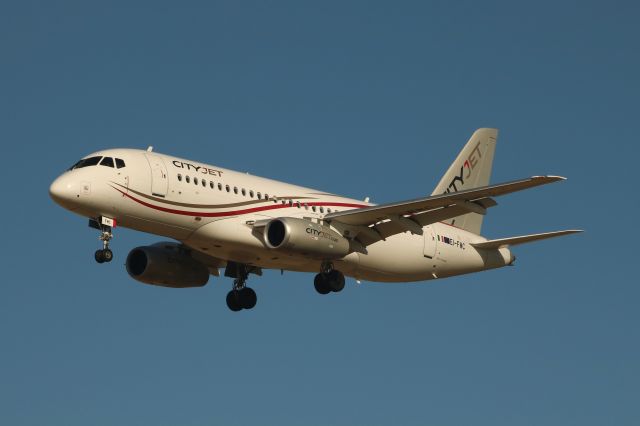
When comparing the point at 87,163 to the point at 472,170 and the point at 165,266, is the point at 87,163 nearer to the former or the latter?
the point at 165,266

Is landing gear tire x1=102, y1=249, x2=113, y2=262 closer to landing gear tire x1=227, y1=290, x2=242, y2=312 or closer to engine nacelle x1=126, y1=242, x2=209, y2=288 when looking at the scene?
engine nacelle x1=126, y1=242, x2=209, y2=288

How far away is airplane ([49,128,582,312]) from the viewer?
148 feet

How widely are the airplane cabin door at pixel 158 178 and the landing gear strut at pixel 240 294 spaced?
7506 mm

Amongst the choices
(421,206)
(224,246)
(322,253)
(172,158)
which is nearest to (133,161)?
(172,158)

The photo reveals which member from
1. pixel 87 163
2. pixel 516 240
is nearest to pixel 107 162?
pixel 87 163

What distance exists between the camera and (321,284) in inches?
1939

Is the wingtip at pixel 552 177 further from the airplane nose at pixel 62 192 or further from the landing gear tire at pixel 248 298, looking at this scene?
the airplane nose at pixel 62 192

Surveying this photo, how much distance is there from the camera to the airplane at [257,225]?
4503 cm

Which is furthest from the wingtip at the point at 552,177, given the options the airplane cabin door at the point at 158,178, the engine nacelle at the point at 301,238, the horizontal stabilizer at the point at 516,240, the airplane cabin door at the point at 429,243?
the airplane cabin door at the point at 158,178

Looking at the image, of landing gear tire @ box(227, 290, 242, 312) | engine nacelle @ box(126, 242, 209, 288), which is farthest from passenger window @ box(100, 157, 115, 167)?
landing gear tire @ box(227, 290, 242, 312)

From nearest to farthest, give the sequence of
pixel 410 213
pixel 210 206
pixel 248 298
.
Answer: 1. pixel 210 206
2. pixel 410 213
3. pixel 248 298

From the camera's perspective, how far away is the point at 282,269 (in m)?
50.3

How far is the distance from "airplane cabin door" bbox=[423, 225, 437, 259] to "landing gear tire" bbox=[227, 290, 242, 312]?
8.19 meters

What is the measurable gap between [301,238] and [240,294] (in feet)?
22.7
